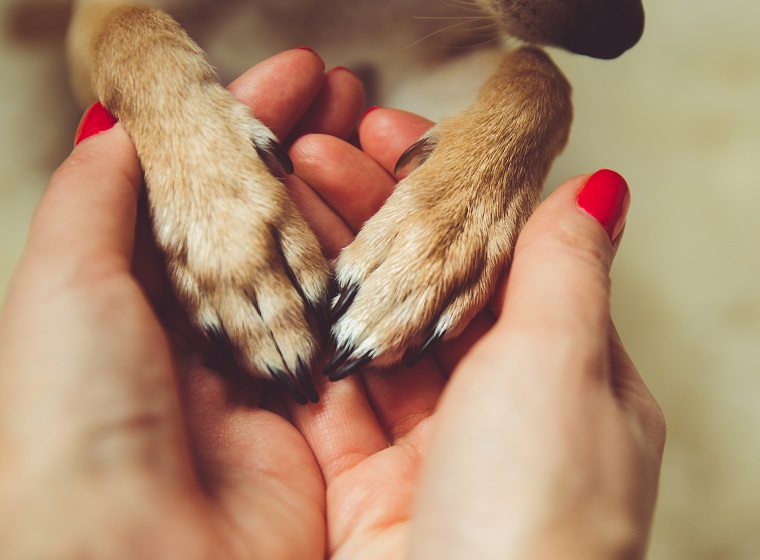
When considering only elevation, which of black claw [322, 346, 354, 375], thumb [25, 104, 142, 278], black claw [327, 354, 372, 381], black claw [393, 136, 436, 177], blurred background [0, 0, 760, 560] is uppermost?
thumb [25, 104, 142, 278]

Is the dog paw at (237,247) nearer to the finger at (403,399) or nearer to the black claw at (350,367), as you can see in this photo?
the black claw at (350,367)

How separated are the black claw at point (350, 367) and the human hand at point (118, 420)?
11cm

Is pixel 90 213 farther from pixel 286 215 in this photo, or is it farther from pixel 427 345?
pixel 427 345

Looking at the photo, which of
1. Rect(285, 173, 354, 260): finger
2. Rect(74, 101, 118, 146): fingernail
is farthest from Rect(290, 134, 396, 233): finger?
Rect(74, 101, 118, 146): fingernail

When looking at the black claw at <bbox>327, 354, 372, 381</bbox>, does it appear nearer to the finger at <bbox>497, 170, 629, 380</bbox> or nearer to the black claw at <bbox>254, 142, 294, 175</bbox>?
the finger at <bbox>497, 170, 629, 380</bbox>

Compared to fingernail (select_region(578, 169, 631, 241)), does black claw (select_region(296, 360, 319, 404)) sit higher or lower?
lower

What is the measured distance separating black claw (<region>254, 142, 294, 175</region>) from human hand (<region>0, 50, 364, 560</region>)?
0.16m

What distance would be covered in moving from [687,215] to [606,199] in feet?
3.08

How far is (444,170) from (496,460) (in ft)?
1.26

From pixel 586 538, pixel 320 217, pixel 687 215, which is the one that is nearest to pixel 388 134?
pixel 320 217

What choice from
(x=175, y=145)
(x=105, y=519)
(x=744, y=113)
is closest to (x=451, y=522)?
(x=105, y=519)

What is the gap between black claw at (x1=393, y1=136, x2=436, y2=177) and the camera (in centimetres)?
83

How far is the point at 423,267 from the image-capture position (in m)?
0.70

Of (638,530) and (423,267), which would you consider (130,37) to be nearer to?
(423,267)
